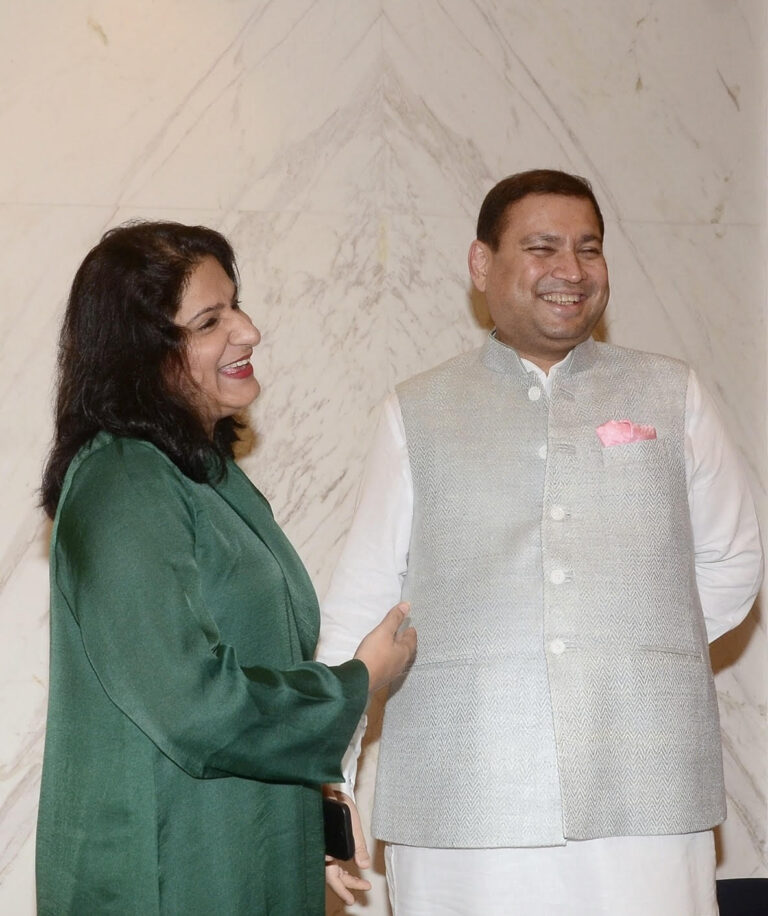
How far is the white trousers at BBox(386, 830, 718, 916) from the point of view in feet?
7.35

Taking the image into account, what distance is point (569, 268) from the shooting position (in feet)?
8.11

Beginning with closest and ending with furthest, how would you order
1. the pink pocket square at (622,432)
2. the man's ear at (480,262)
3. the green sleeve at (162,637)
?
the green sleeve at (162,637)
the pink pocket square at (622,432)
the man's ear at (480,262)

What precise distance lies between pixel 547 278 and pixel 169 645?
119 cm

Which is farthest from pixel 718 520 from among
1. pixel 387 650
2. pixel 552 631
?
pixel 387 650

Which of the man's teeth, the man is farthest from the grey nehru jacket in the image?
the man's teeth

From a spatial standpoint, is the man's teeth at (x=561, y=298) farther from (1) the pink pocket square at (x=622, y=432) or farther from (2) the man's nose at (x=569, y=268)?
(1) the pink pocket square at (x=622, y=432)

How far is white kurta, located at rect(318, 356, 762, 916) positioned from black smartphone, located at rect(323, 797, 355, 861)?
0.34m

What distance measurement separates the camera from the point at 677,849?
2275 millimetres

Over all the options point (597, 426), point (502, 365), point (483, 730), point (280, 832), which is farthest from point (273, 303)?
point (280, 832)

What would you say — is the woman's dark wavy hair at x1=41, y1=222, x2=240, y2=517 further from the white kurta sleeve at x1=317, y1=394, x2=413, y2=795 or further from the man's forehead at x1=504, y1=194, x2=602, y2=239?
the man's forehead at x1=504, y1=194, x2=602, y2=239

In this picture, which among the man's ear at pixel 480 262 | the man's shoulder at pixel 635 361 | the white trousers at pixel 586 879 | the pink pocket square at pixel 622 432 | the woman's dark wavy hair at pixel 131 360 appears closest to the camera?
the woman's dark wavy hair at pixel 131 360

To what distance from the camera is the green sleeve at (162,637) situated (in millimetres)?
1629

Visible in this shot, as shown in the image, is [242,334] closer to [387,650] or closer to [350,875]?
[387,650]

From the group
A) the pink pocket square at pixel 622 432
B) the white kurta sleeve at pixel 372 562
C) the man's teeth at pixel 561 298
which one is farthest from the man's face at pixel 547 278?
the white kurta sleeve at pixel 372 562
